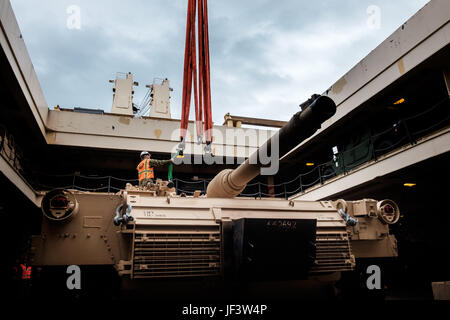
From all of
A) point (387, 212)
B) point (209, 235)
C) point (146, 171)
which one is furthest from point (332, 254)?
point (146, 171)

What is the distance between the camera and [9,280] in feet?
39.0

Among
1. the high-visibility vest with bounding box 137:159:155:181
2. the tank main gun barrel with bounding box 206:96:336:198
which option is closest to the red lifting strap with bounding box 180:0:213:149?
the high-visibility vest with bounding box 137:159:155:181

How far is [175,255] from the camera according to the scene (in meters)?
3.88

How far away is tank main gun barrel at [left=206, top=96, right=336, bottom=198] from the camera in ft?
Answer: 10.6

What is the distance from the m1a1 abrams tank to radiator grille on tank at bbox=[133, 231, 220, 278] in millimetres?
11

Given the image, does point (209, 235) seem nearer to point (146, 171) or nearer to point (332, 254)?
point (332, 254)

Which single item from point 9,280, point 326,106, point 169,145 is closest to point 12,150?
point 9,280

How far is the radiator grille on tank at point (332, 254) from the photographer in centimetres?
431

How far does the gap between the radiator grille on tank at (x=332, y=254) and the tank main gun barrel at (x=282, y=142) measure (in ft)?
4.14

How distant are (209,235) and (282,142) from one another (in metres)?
1.41

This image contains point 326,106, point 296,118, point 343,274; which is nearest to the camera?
point 326,106

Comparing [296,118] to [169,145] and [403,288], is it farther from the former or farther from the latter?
[169,145]

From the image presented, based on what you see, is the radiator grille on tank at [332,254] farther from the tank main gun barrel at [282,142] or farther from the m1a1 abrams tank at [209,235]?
the tank main gun barrel at [282,142]

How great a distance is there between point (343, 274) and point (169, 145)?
1200cm
